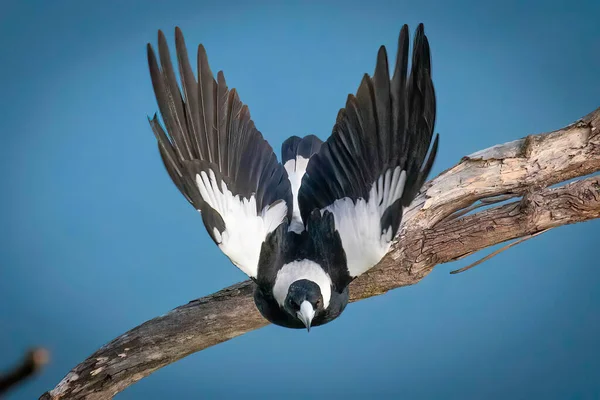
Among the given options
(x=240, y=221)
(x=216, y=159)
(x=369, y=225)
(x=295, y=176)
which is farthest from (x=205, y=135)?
(x=369, y=225)

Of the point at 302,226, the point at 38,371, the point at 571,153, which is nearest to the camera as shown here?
the point at 38,371

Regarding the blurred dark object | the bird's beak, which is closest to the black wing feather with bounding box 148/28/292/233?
the bird's beak

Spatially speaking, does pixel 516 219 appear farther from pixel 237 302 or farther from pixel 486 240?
pixel 237 302

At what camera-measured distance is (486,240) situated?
70.6 inches

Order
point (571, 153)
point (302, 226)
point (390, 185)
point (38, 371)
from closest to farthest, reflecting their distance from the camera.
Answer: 1. point (38, 371)
2. point (390, 185)
3. point (302, 226)
4. point (571, 153)

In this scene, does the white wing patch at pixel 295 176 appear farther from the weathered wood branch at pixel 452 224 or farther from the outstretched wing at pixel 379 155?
the weathered wood branch at pixel 452 224

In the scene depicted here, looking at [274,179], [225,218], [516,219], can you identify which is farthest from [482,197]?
[225,218]

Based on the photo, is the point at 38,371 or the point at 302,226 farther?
the point at 302,226

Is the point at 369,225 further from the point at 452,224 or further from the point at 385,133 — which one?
the point at 452,224

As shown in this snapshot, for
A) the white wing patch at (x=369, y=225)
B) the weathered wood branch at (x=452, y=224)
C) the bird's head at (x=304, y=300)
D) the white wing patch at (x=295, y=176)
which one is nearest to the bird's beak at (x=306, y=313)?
the bird's head at (x=304, y=300)

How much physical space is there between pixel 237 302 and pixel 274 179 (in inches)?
15.1

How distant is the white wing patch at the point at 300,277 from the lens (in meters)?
1.47

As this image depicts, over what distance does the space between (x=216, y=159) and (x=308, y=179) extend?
0.74 ft

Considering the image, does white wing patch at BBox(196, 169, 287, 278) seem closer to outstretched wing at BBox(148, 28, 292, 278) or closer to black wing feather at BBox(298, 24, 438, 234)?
outstretched wing at BBox(148, 28, 292, 278)
